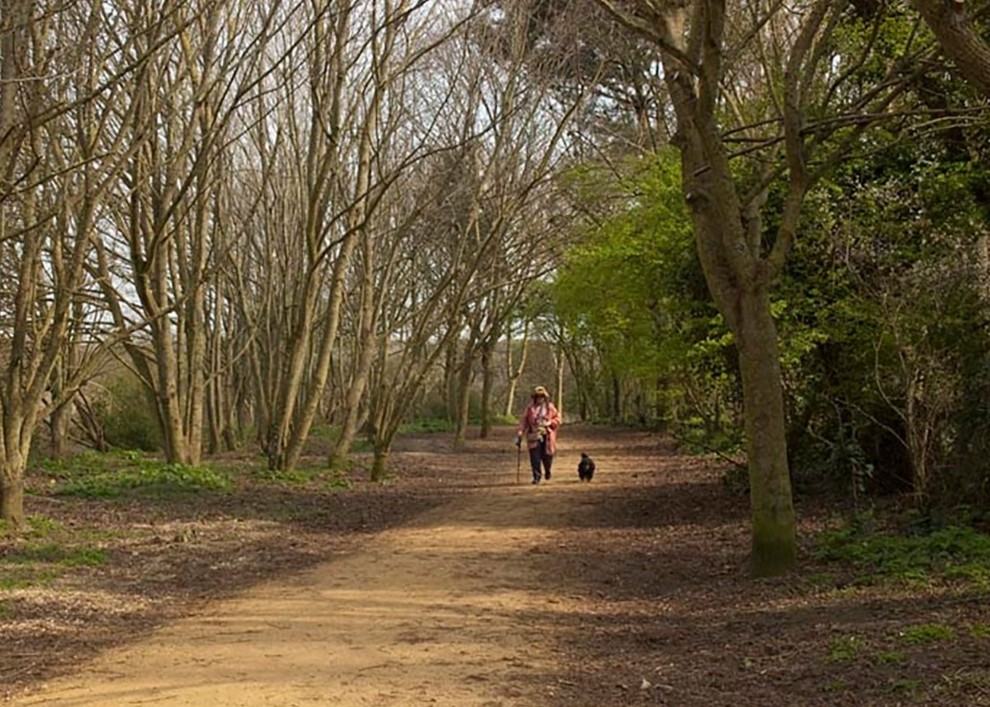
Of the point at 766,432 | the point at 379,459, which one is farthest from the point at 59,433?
the point at 766,432

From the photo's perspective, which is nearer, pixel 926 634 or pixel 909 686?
pixel 909 686

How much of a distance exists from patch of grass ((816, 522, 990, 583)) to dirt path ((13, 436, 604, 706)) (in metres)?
2.61

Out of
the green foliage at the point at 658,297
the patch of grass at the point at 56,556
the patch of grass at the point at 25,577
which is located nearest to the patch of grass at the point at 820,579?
the green foliage at the point at 658,297

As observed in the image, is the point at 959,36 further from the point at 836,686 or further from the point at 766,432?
the point at 766,432

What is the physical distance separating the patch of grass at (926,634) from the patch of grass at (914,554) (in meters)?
1.56

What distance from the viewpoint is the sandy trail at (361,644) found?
6.34 m

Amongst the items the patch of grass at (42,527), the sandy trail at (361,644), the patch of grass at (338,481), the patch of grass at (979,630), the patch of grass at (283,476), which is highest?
the patch of grass at (283,476)

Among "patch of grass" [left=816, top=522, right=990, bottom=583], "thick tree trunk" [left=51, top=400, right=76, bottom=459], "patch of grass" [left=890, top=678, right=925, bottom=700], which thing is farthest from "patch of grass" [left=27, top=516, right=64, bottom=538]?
"thick tree trunk" [left=51, top=400, right=76, bottom=459]

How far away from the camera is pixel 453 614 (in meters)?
8.73

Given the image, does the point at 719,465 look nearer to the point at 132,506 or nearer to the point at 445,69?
the point at 445,69

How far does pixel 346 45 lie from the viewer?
1936cm

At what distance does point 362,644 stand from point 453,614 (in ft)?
4.13

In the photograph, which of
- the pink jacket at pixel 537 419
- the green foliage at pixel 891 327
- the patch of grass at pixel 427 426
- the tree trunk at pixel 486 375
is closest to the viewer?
the green foliage at pixel 891 327

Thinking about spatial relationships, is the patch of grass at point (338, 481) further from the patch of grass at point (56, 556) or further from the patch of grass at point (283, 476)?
the patch of grass at point (56, 556)
